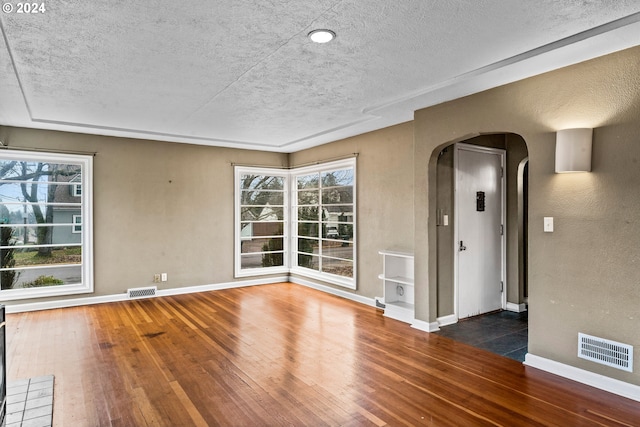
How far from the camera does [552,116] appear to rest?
10.9ft

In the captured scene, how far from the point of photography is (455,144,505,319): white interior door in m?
4.89

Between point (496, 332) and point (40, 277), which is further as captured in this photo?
point (40, 277)

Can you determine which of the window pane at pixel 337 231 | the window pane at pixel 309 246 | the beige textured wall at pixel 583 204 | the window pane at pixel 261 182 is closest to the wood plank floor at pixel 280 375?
the beige textured wall at pixel 583 204

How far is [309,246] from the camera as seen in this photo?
293 inches

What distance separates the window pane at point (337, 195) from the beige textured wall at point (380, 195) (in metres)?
0.29

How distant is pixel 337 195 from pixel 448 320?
9.46 ft

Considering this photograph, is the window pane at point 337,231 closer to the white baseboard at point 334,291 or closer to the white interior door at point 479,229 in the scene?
the white baseboard at point 334,291

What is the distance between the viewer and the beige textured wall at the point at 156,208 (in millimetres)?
6000

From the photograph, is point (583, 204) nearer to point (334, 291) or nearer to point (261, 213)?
point (334, 291)

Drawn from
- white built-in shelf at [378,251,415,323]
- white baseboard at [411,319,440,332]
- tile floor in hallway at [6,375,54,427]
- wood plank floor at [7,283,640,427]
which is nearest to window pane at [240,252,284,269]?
wood plank floor at [7,283,640,427]

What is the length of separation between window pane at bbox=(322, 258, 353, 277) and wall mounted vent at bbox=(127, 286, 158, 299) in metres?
2.99

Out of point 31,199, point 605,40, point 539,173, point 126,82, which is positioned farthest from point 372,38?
point 31,199

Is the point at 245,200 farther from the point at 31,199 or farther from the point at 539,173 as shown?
the point at 539,173

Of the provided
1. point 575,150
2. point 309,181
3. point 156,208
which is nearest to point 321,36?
point 575,150
